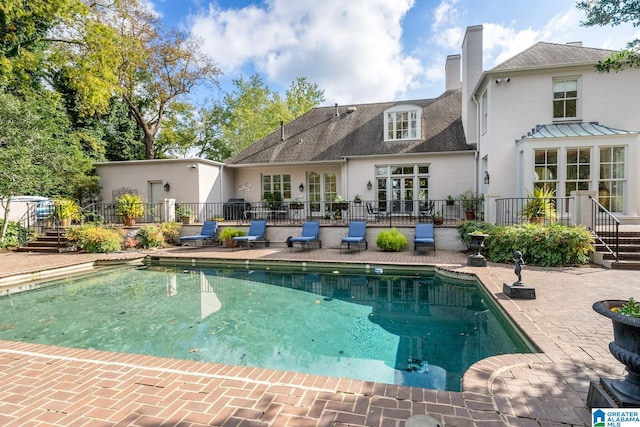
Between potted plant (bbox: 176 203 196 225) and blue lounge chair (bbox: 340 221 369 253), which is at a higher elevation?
potted plant (bbox: 176 203 196 225)

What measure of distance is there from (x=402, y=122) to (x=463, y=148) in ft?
11.0

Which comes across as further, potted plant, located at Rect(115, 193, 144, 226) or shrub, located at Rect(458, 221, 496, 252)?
potted plant, located at Rect(115, 193, 144, 226)

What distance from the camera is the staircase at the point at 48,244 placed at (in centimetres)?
1348

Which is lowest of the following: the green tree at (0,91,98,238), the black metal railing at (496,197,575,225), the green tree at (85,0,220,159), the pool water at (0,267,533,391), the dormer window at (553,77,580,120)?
the pool water at (0,267,533,391)

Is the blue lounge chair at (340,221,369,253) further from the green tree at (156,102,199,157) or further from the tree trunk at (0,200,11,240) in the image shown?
the green tree at (156,102,199,157)

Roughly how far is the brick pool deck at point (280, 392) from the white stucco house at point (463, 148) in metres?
8.58

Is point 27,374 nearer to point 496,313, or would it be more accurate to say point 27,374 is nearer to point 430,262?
point 496,313

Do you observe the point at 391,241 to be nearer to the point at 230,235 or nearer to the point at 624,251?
the point at 624,251

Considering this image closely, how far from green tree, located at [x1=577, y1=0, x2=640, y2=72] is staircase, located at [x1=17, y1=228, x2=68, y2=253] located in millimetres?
17716

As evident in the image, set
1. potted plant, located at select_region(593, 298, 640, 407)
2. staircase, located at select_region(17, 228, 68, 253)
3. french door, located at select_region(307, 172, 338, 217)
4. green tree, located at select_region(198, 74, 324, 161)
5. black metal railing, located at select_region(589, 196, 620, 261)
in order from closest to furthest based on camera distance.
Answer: potted plant, located at select_region(593, 298, 640, 407) < black metal railing, located at select_region(589, 196, 620, 261) < staircase, located at select_region(17, 228, 68, 253) < french door, located at select_region(307, 172, 338, 217) < green tree, located at select_region(198, 74, 324, 161)

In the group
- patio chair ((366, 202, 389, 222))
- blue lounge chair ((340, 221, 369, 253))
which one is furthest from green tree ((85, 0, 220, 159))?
blue lounge chair ((340, 221, 369, 253))

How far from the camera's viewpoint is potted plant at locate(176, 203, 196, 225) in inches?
614

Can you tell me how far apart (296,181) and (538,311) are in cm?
1427

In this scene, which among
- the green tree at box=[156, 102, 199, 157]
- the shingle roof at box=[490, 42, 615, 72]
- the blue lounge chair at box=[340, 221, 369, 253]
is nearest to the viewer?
the shingle roof at box=[490, 42, 615, 72]
